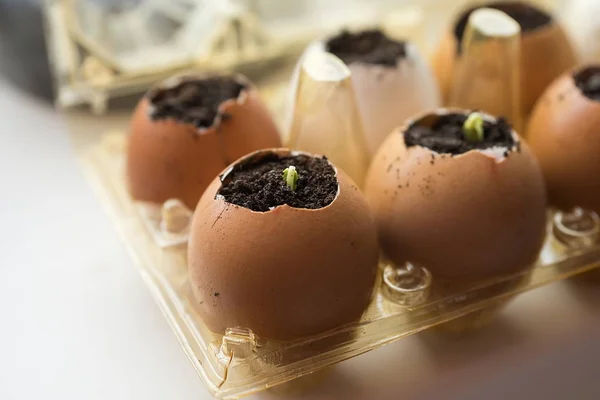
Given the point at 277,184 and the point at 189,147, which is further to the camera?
the point at 189,147

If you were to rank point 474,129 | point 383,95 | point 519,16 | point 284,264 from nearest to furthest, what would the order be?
1. point 284,264
2. point 474,129
3. point 383,95
4. point 519,16

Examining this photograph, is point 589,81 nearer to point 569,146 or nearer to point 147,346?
point 569,146

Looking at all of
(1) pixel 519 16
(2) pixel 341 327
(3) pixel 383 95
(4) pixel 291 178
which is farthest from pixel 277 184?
(1) pixel 519 16

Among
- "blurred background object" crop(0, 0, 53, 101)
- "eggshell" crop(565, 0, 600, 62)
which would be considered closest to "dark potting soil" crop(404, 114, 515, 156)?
"eggshell" crop(565, 0, 600, 62)

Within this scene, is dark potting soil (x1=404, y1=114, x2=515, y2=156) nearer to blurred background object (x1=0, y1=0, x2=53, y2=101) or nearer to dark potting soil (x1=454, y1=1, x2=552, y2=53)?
dark potting soil (x1=454, y1=1, x2=552, y2=53)

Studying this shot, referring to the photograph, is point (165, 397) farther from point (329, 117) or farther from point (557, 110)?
point (557, 110)

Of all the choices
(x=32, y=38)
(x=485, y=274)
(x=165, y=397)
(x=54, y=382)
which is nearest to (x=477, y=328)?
(x=485, y=274)

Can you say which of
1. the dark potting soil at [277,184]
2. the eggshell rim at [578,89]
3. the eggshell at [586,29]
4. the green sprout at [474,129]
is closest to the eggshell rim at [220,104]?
the dark potting soil at [277,184]
